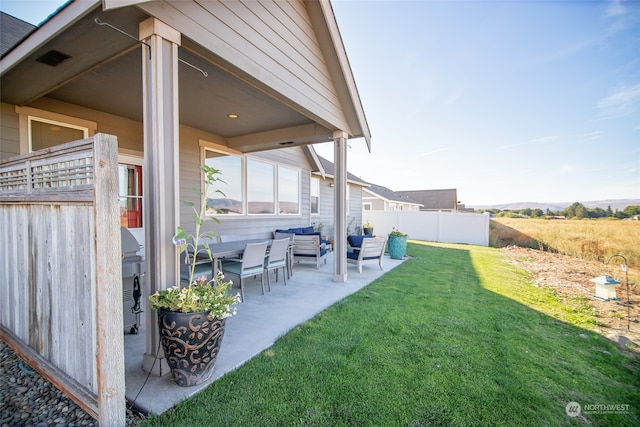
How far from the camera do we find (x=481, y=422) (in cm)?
182

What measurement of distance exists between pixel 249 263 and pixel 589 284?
730 centimetres

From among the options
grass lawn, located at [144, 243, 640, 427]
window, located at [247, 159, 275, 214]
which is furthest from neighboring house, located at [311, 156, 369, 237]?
grass lawn, located at [144, 243, 640, 427]

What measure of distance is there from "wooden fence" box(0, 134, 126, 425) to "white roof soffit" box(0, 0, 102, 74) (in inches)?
41.6

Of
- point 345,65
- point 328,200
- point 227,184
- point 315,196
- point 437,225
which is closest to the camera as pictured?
point 345,65

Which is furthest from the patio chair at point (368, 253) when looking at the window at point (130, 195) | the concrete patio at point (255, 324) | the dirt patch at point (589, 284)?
the window at point (130, 195)

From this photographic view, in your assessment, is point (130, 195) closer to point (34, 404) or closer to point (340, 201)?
point (34, 404)

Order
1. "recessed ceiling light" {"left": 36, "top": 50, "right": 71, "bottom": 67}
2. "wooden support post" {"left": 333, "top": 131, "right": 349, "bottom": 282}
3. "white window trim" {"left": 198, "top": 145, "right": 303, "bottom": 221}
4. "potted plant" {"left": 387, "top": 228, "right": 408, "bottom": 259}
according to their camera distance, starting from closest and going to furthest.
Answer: "recessed ceiling light" {"left": 36, "top": 50, "right": 71, "bottom": 67} → "wooden support post" {"left": 333, "top": 131, "right": 349, "bottom": 282} → "white window trim" {"left": 198, "top": 145, "right": 303, "bottom": 221} → "potted plant" {"left": 387, "top": 228, "right": 408, "bottom": 259}

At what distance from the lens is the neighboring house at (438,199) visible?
103ft

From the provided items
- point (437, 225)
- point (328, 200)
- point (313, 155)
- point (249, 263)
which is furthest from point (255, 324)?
point (437, 225)

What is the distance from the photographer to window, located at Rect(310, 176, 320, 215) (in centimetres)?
1013

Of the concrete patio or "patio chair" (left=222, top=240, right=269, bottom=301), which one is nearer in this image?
the concrete patio

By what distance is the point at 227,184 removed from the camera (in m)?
6.36

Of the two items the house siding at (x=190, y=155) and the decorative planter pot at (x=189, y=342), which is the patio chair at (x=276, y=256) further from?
the decorative planter pot at (x=189, y=342)

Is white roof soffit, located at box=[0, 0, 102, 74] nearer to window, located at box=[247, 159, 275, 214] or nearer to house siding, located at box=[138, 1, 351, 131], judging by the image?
house siding, located at box=[138, 1, 351, 131]
